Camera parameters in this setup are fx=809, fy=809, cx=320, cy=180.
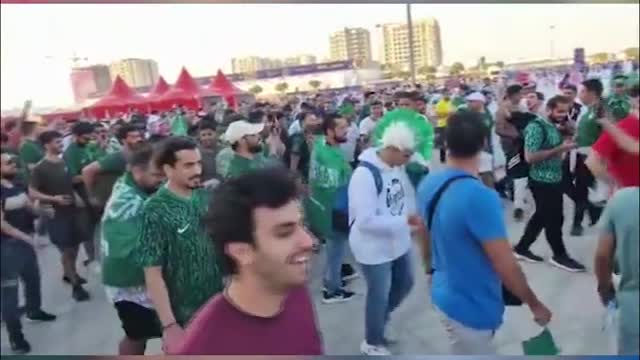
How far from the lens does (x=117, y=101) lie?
1.86 metres

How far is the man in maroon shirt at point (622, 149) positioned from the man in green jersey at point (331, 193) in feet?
1.89

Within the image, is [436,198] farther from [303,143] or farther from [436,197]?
[303,143]

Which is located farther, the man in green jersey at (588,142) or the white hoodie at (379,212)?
the white hoodie at (379,212)

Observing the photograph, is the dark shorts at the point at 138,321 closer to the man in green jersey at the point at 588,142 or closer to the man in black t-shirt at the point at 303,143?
the man in black t-shirt at the point at 303,143

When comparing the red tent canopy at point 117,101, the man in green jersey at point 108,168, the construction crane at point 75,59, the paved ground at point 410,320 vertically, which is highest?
the construction crane at point 75,59

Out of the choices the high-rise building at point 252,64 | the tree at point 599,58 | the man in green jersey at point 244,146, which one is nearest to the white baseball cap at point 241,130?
the man in green jersey at point 244,146

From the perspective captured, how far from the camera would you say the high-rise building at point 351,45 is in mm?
1846

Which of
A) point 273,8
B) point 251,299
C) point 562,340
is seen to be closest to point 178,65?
A: point 273,8

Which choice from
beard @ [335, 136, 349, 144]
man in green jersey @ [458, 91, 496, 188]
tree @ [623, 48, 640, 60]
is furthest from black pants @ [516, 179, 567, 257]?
beard @ [335, 136, 349, 144]

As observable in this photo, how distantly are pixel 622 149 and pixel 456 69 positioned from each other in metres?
0.40

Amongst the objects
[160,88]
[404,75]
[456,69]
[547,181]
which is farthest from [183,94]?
[547,181]

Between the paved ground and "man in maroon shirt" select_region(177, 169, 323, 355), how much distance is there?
0.16m

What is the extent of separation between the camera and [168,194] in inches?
78.3

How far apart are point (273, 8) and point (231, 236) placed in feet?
1.77
